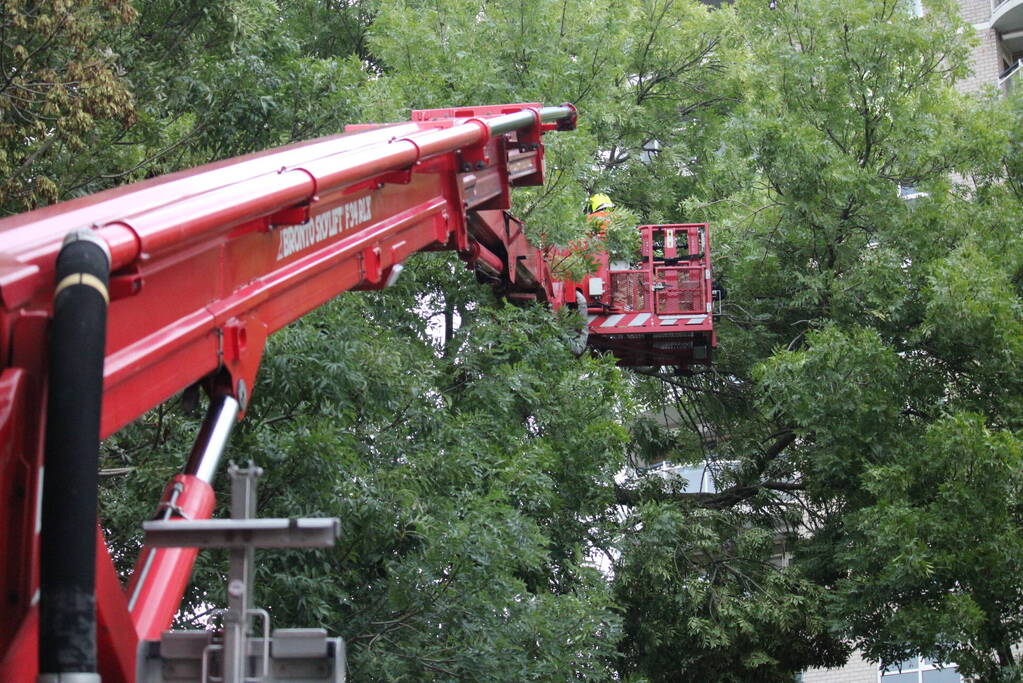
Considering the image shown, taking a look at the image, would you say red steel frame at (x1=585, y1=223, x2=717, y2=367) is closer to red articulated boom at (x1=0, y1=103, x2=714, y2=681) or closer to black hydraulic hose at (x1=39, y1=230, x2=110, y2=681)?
red articulated boom at (x1=0, y1=103, x2=714, y2=681)

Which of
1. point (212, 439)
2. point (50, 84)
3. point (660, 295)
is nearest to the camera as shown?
point (212, 439)

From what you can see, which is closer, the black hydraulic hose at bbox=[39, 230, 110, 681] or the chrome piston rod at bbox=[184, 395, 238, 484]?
the black hydraulic hose at bbox=[39, 230, 110, 681]

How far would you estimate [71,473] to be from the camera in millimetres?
3641

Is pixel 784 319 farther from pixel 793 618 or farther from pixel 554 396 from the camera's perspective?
pixel 554 396

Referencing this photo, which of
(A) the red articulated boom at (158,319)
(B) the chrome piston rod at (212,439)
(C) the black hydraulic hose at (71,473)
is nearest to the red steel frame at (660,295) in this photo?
(A) the red articulated boom at (158,319)

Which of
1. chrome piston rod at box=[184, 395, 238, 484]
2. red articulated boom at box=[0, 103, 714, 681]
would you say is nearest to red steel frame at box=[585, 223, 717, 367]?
red articulated boom at box=[0, 103, 714, 681]

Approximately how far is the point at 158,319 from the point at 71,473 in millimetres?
1417

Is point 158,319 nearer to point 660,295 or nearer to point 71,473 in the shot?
point 71,473

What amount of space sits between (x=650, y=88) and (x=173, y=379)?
18.6m

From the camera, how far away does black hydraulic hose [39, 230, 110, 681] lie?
11.6 ft

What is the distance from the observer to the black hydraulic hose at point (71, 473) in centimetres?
354

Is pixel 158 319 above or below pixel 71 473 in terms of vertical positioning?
above

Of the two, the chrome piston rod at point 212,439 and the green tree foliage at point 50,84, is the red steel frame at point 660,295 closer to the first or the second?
the green tree foliage at point 50,84

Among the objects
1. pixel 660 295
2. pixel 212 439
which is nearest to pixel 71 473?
pixel 212 439
